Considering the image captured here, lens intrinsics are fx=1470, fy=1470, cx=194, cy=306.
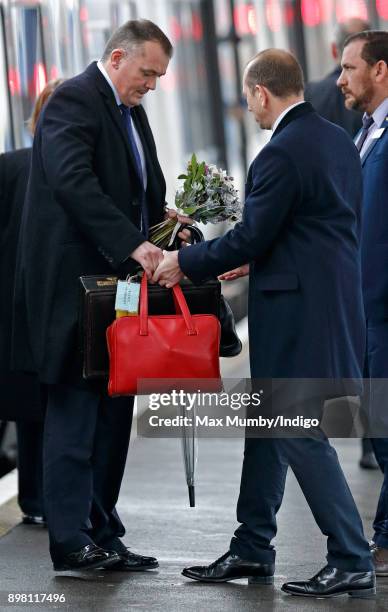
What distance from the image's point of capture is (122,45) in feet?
15.3

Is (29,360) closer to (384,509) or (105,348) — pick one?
(105,348)

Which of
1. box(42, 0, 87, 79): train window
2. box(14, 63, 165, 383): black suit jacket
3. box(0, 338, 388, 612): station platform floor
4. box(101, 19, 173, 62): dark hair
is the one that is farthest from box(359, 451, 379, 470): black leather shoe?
box(42, 0, 87, 79): train window

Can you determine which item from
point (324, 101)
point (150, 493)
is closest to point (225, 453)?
point (150, 493)

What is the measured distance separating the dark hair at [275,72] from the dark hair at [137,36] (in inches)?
14.7

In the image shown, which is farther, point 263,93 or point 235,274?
point 235,274

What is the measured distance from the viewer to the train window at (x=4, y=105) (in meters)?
7.84

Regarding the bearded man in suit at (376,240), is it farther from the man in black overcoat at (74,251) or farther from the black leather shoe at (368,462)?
the black leather shoe at (368,462)

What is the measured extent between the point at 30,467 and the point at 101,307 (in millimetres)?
1419

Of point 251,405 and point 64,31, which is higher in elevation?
point 64,31

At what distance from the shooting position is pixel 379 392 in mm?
4973

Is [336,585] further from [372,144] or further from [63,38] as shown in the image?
[63,38]

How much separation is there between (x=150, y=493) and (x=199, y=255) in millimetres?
2089

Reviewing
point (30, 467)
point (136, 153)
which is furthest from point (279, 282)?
point (30, 467)

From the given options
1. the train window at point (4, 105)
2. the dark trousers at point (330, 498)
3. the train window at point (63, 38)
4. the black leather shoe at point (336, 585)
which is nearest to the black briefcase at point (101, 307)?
the dark trousers at point (330, 498)
